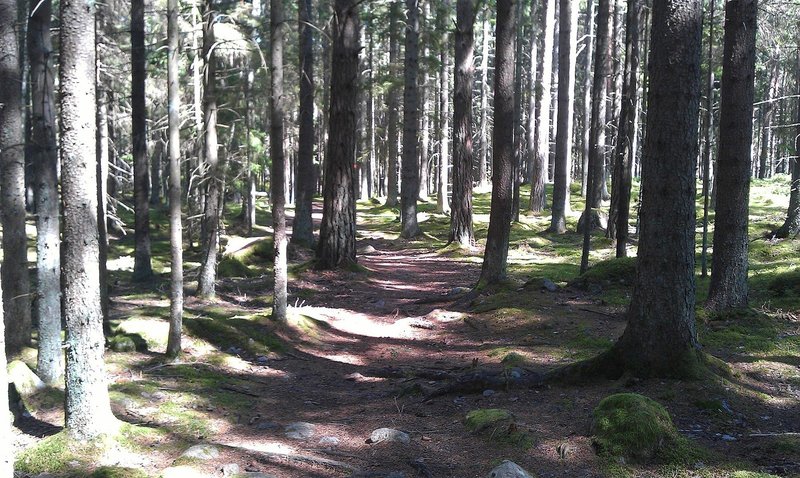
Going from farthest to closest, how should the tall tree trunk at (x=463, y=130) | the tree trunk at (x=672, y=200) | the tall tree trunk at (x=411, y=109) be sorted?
the tall tree trunk at (x=411, y=109) → the tall tree trunk at (x=463, y=130) → the tree trunk at (x=672, y=200)

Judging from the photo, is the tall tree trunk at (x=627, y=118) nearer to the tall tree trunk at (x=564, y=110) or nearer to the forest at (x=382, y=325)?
the forest at (x=382, y=325)

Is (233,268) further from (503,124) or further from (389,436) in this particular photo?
(389,436)

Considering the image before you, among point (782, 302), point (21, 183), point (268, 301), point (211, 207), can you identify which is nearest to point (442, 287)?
point (268, 301)

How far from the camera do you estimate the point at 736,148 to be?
30.6ft

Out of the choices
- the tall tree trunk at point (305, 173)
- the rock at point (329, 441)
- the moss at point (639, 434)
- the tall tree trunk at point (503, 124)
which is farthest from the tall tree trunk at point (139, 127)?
the moss at point (639, 434)

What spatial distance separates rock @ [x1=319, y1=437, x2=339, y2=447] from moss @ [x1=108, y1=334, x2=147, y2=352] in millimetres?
4450

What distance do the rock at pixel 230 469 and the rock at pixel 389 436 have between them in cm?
145

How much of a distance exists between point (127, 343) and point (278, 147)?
3.82 m

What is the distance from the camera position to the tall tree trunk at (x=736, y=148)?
9.26 metres

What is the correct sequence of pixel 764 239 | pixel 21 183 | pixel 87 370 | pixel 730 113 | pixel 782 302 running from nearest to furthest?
pixel 87 370 < pixel 21 183 < pixel 730 113 < pixel 782 302 < pixel 764 239

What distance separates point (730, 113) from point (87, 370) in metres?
8.93

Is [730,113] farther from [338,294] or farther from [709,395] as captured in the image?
[338,294]

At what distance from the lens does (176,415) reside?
702 centimetres

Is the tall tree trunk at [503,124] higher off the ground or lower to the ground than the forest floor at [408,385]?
higher
